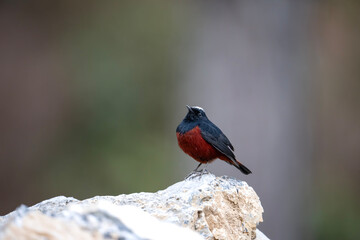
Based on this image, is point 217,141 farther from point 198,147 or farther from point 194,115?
point 194,115

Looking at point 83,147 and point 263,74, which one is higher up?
point 263,74

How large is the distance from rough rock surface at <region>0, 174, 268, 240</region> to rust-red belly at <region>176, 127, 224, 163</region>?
119 cm

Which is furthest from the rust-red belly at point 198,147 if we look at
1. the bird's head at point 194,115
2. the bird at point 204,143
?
the bird's head at point 194,115

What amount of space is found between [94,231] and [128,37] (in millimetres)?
8904

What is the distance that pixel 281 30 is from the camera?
7242mm

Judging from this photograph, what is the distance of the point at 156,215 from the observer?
264 cm

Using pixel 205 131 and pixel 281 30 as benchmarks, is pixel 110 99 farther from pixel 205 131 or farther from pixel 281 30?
pixel 205 131

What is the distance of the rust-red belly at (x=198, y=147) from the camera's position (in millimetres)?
4473

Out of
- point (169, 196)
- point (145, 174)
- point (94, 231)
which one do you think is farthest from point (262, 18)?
point (94, 231)

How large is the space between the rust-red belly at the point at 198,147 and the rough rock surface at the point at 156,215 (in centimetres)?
119

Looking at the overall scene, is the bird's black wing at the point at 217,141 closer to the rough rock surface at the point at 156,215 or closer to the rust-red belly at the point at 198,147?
the rust-red belly at the point at 198,147

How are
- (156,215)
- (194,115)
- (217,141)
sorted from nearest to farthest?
(156,215) → (217,141) → (194,115)

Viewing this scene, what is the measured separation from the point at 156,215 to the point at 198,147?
1.86 metres

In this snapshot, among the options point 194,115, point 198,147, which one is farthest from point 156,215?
point 194,115
